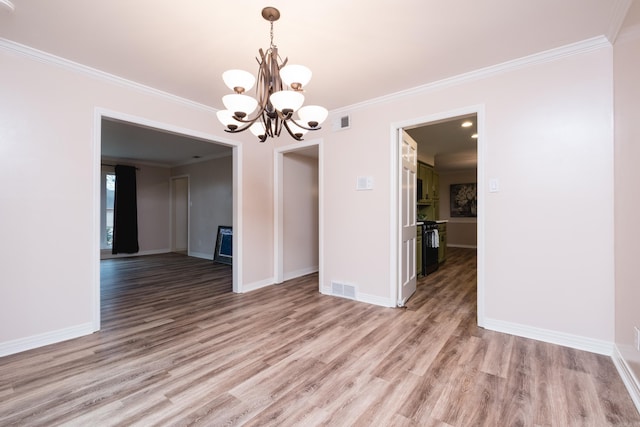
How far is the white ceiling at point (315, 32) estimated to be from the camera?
180cm

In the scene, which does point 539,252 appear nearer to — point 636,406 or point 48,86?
point 636,406

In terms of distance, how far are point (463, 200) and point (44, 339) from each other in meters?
9.24

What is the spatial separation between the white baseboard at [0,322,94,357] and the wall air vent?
3.35 meters

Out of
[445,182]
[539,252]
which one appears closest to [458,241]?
[445,182]

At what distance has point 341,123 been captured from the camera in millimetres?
3582

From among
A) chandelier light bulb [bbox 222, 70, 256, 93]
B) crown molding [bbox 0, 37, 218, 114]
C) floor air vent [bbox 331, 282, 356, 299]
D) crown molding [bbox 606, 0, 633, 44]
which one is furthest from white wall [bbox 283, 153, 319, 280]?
crown molding [bbox 606, 0, 633, 44]

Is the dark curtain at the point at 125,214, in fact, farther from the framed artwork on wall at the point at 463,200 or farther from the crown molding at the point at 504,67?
the framed artwork on wall at the point at 463,200

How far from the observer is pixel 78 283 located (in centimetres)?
251

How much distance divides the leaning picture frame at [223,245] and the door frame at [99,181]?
2.43 meters

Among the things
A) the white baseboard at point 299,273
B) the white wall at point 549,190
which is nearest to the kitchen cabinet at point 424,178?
the white baseboard at point 299,273

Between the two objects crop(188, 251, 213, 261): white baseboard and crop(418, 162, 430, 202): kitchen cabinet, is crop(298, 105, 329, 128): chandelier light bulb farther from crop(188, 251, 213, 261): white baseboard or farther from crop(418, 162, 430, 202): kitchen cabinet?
crop(188, 251, 213, 261): white baseboard

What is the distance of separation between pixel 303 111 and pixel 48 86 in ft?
7.58

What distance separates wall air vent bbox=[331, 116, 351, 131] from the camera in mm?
3525

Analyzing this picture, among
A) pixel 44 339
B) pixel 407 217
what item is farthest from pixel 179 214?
pixel 407 217
